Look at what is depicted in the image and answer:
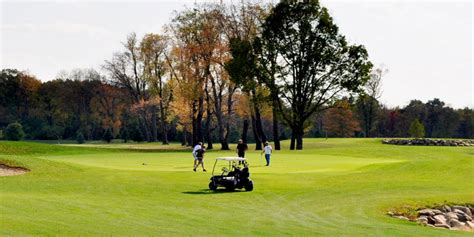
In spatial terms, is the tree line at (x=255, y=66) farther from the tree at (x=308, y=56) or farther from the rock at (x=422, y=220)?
the rock at (x=422, y=220)

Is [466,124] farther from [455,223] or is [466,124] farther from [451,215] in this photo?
[455,223]

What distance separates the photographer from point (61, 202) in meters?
21.4

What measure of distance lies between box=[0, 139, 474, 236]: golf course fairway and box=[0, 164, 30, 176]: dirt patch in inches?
18.7

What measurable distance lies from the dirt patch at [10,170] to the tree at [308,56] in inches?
1544

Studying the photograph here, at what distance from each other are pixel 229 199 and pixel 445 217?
894 centimetres

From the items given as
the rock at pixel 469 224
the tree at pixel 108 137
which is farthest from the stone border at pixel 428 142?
the rock at pixel 469 224

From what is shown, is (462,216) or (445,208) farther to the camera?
(445,208)

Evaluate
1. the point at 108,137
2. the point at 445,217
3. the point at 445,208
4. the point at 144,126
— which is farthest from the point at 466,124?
the point at 445,217

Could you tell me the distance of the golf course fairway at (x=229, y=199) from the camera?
55.5ft

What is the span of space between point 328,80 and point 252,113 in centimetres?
992

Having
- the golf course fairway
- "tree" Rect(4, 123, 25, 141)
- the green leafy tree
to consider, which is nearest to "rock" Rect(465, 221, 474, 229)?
the golf course fairway

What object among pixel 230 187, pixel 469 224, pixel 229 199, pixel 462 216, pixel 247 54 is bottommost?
pixel 469 224

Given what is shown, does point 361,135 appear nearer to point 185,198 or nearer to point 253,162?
point 253,162

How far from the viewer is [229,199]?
2561 centimetres
